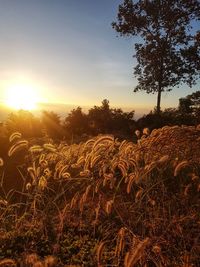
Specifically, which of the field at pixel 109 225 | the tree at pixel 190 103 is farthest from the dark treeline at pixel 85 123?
the field at pixel 109 225

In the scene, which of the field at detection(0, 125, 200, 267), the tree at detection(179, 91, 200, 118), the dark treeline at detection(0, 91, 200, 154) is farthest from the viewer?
the tree at detection(179, 91, 200, 118)

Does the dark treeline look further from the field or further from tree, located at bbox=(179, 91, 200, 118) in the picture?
the field

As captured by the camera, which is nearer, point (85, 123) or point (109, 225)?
point (109, 225)

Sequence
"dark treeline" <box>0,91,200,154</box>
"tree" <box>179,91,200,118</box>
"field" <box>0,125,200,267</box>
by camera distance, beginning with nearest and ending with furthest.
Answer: "field" <box>0,125,200,267</box>, "dark treeline" <box>0,91,200,154</box>, "tree" <box>179,91,200,118</box>

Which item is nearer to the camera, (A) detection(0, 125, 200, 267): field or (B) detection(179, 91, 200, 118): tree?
(A) detection(0, 125, 200, 267): field

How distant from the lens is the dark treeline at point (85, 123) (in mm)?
19328

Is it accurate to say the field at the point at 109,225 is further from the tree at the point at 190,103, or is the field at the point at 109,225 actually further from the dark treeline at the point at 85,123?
the tree at the point at 190,103

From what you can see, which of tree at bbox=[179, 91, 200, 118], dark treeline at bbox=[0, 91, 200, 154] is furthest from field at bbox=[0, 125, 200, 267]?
tree at bbox=[179, 91, 200, 118]

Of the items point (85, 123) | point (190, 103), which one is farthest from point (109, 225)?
point (190, 103)

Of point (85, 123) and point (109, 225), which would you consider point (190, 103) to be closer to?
point (85, 123)

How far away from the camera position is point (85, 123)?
2225cm

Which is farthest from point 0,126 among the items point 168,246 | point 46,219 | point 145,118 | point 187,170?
point 168,246

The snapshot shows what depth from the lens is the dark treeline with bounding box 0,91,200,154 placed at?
63.4ft

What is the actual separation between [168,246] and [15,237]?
190 cm
